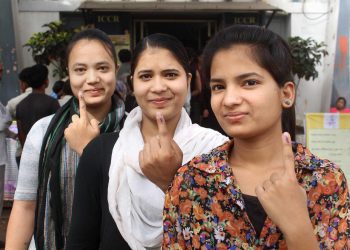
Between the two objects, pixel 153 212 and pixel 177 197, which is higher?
pixel 177 197

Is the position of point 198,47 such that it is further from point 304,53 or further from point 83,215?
point 83,215

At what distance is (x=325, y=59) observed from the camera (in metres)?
9.31

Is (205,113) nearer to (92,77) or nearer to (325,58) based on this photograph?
(92,77)

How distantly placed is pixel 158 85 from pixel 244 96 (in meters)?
0.47

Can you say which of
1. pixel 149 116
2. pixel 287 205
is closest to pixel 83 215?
pixel 149 116

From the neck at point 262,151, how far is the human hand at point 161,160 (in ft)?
0.59

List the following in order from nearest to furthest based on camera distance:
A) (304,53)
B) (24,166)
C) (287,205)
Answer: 1. (287,205)
2. (24,166)
3. (304,53)

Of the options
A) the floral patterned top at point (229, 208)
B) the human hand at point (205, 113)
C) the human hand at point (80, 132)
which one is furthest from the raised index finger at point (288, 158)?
the human hand at point (205, 113)

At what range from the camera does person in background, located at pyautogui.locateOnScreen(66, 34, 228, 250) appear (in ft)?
4.75

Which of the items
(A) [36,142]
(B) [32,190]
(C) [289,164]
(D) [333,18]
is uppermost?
(D) [333,18]

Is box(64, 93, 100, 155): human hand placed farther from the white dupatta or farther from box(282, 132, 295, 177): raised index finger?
box(282, 132, 295, 177): raised index finger

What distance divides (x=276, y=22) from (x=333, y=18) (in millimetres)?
1131

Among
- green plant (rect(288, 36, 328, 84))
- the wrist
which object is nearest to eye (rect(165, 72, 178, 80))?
the wrist

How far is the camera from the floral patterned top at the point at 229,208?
106 cm
